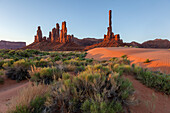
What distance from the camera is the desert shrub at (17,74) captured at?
5302 mm

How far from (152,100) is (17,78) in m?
6.34

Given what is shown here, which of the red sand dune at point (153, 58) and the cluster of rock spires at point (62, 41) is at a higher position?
the cluster of rock spires at point (62, 41)

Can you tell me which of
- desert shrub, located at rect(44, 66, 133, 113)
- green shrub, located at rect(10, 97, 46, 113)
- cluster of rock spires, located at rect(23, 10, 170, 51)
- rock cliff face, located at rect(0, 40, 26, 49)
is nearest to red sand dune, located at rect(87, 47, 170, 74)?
desert shrub, located at rect(44, 66, 133, 113)

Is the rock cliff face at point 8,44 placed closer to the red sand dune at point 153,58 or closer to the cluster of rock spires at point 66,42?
the cluster of rock spires at point 66,42

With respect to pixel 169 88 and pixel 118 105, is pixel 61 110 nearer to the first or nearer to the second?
pixel 118 105

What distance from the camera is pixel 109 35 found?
66.8 meters

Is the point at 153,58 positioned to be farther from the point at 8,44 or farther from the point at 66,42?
the point at 8,44

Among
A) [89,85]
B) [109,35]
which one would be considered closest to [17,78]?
[89,85]

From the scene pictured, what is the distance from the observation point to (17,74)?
545cm

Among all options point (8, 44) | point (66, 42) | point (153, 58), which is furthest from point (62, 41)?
point (8, 44)

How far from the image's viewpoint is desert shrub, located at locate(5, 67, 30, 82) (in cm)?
530

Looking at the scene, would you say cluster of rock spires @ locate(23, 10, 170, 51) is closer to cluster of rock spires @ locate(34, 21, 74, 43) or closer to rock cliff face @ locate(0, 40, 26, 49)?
cluster of rock spires @ locate(34, 21, 74, 43)

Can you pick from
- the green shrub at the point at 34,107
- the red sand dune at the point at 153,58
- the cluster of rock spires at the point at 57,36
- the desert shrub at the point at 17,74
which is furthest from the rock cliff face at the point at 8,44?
the green shrub at the point at 34,107

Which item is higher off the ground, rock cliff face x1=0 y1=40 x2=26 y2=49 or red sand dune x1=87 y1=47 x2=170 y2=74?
rock cliff face x1=0 y1=40 x2=26 y2=49
